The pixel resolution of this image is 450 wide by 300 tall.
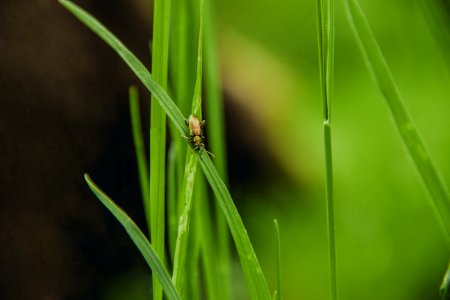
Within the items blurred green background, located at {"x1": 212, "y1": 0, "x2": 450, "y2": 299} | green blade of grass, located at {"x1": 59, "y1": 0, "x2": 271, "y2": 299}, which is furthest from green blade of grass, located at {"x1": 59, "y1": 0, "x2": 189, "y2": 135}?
blurred green background, located at {"x1": 212, "y1": 0, "x2": 450, "y2": 299}

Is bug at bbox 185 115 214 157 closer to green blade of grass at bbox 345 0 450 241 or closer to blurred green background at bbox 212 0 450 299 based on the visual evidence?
green blade of grass at bbox 345 0 450 241

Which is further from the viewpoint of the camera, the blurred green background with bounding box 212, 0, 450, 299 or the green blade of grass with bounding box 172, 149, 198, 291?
the blurred green background with bounding box 212, 0, 450, 299

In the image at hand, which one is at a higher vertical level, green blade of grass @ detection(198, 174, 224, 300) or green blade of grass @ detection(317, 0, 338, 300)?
green blade of grass @ detection(317, 0, 338, 300)

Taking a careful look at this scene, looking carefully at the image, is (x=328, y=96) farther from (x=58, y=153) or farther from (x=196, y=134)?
(x=58, y=153)

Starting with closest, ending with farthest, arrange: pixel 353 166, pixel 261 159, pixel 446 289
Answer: pixel 446 289, pixel 353 166, pixel 261 159

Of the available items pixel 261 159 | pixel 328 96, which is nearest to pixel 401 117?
pixel 328 96

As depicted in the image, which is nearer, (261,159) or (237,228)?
(237,228)

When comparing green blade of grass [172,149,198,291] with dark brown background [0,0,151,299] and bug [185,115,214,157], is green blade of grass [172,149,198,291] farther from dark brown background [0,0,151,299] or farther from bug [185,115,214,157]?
dark brown background [0,0,151,299]

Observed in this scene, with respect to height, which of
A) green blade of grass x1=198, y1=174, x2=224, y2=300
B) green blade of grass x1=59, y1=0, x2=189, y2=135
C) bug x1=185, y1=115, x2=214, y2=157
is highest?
green blade of grass x1=59, y1=0, x2=189, y2=135
